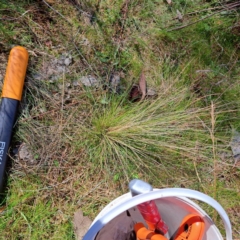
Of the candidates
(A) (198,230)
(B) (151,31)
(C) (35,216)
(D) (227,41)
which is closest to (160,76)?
(B) (151,31)

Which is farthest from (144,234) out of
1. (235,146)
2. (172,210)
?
(235,146)

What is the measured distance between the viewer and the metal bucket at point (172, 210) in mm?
880

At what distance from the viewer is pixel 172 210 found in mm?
1223

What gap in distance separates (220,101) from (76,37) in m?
0.72

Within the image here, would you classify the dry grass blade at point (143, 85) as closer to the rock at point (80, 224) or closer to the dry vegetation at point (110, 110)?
the dry vegetation at point (110, 110)

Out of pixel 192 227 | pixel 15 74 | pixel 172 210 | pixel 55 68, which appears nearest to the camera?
pixel 192 227

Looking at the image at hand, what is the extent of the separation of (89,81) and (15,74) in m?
0.31

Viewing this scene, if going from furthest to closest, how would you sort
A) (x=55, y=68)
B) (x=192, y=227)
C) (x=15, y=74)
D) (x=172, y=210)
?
(x=55, y=68)
(x=15, y=74)
(x=172, y=210)
(x=192, y=227)

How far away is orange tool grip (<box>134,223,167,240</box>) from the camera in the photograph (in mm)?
1117

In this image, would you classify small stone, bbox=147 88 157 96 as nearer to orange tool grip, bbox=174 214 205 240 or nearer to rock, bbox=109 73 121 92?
rock, bbox=109 73 121 92

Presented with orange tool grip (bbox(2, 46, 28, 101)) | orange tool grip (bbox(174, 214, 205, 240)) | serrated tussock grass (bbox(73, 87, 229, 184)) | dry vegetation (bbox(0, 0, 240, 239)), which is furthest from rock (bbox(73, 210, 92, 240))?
orange tool grip (bbox(2, 46, 28, 101))

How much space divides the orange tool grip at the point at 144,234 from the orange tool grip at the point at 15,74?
2.24 feet

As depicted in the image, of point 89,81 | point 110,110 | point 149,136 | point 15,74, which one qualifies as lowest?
point 149,136

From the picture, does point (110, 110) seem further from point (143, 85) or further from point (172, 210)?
point (172, 210)
